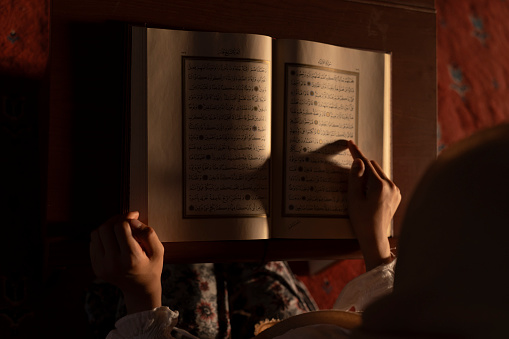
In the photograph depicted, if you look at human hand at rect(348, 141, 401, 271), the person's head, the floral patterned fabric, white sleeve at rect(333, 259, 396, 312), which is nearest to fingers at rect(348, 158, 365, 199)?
human hand at rect(348, 141, 401, 271)

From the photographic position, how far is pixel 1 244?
103cm

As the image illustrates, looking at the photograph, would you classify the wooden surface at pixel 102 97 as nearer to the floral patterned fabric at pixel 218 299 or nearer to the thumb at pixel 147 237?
the thumb at pixel 147 237

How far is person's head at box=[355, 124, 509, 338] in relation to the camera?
0.82 ft

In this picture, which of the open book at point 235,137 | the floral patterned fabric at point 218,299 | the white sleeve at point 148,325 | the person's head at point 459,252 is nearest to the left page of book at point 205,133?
the open book at point 235,137

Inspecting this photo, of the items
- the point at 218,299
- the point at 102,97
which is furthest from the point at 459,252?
the point at 218,299

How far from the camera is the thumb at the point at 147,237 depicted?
0.72 m

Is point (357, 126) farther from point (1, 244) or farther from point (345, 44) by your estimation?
point (1, 244)

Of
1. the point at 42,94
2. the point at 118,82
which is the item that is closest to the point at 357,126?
the point at 118,82

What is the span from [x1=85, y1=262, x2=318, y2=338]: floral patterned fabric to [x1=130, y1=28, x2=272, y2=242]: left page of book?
0.23 meters

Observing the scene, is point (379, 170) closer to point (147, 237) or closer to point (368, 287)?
point (368, 287)

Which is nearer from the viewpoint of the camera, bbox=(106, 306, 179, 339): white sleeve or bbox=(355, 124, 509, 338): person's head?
bbox=(355, 124, 509, 338): person's head

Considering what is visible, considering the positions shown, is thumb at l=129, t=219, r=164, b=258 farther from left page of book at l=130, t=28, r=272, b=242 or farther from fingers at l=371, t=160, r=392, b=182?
fingers at l=371, t=160, r=392, b=182

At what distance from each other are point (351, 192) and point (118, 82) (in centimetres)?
40

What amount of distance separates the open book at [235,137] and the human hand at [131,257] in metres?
0.04
